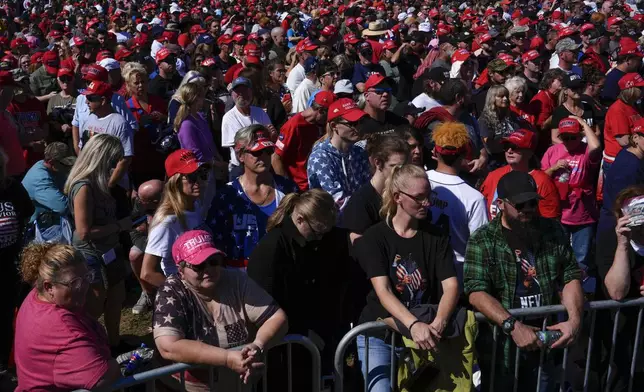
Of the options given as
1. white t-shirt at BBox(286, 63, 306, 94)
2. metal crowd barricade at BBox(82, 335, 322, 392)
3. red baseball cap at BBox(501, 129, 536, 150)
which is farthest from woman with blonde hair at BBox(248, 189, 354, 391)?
white t-shirt at BBox(286, 63, 306, 94)

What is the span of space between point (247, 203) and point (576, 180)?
318 cm

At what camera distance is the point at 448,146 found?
545cm

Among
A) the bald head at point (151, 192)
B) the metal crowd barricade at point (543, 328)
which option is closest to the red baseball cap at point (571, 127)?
the metal crowd barricade at point (543, 328)

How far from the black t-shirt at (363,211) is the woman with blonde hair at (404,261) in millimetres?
499

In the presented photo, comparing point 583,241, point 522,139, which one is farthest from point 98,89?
point 583,241

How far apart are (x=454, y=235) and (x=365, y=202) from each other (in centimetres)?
Result: 59

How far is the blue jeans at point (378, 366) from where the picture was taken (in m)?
4.63

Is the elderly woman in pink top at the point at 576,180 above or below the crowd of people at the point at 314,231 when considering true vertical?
below

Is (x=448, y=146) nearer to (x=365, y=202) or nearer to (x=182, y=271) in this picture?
(x=365, y=202)

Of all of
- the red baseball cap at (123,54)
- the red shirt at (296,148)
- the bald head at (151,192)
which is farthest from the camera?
the red baseball cap at (123,54)

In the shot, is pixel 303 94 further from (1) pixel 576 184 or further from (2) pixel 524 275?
(2) pixel 524 275

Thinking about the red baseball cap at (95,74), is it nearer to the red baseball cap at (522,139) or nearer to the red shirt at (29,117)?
the red shirt at (29,117)

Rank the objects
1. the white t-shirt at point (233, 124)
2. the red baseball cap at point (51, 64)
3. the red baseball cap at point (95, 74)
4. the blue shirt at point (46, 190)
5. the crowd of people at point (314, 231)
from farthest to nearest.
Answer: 1. the red baseball cap at point (51, 64)
2. the red baseball cap at point (95, 74)
3. the white t-shirt at point (233, 124)
4. the blue shirt at point (46, 190)
5. the crowd of people at point (314, 231)

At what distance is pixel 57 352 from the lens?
3.82 meters
